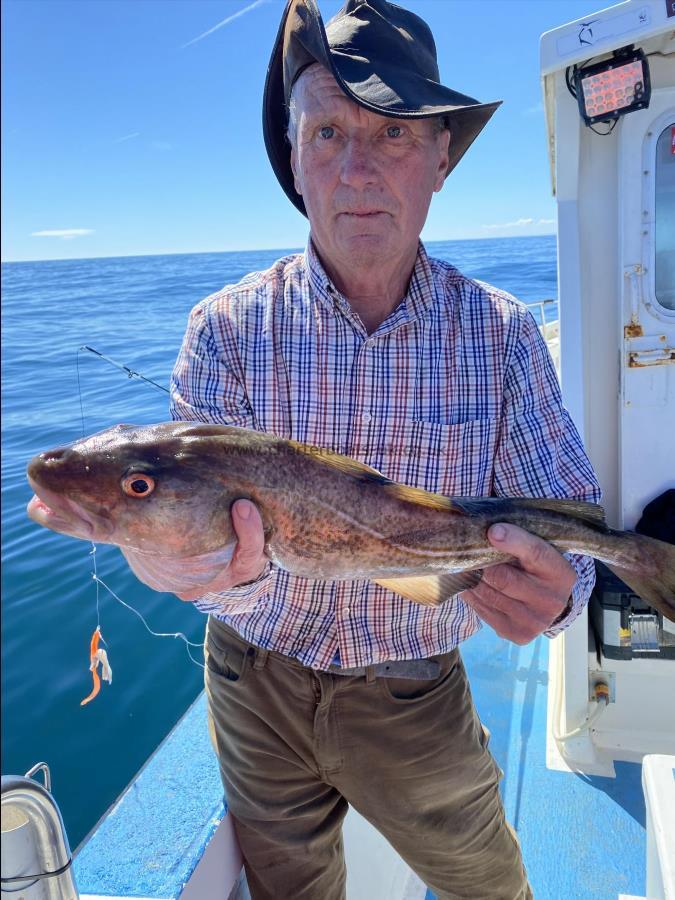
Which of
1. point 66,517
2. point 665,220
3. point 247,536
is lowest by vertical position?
point 247,536

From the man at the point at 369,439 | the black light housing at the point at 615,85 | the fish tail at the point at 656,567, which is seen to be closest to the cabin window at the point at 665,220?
the black light housing at the point at 615,85

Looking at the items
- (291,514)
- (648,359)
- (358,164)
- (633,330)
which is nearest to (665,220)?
(633,330)

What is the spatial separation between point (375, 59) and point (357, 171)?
431 millimetres

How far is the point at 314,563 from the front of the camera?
1.91 metres

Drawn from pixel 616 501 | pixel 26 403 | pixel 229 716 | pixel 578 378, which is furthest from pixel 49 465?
pixel 26 403

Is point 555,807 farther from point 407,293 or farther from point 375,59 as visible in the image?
point 375,59

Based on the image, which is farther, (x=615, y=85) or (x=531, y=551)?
(x=615, y=85)

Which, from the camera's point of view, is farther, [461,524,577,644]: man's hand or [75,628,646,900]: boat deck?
[75,628,646,900]: boat deck

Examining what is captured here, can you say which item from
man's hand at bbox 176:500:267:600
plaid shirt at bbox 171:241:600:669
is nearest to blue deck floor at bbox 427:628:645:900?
plaid shirt at bbox 171:241:600:669

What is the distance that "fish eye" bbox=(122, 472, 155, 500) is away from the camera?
1747 millimetres

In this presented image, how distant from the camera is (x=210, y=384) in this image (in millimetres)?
2326

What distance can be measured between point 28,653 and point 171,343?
12348 millimetres

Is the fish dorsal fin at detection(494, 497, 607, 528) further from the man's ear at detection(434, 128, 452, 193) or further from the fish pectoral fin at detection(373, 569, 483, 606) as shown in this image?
the man's ear at detection(434, 128, 452, 193)

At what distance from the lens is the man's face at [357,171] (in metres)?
2.23
